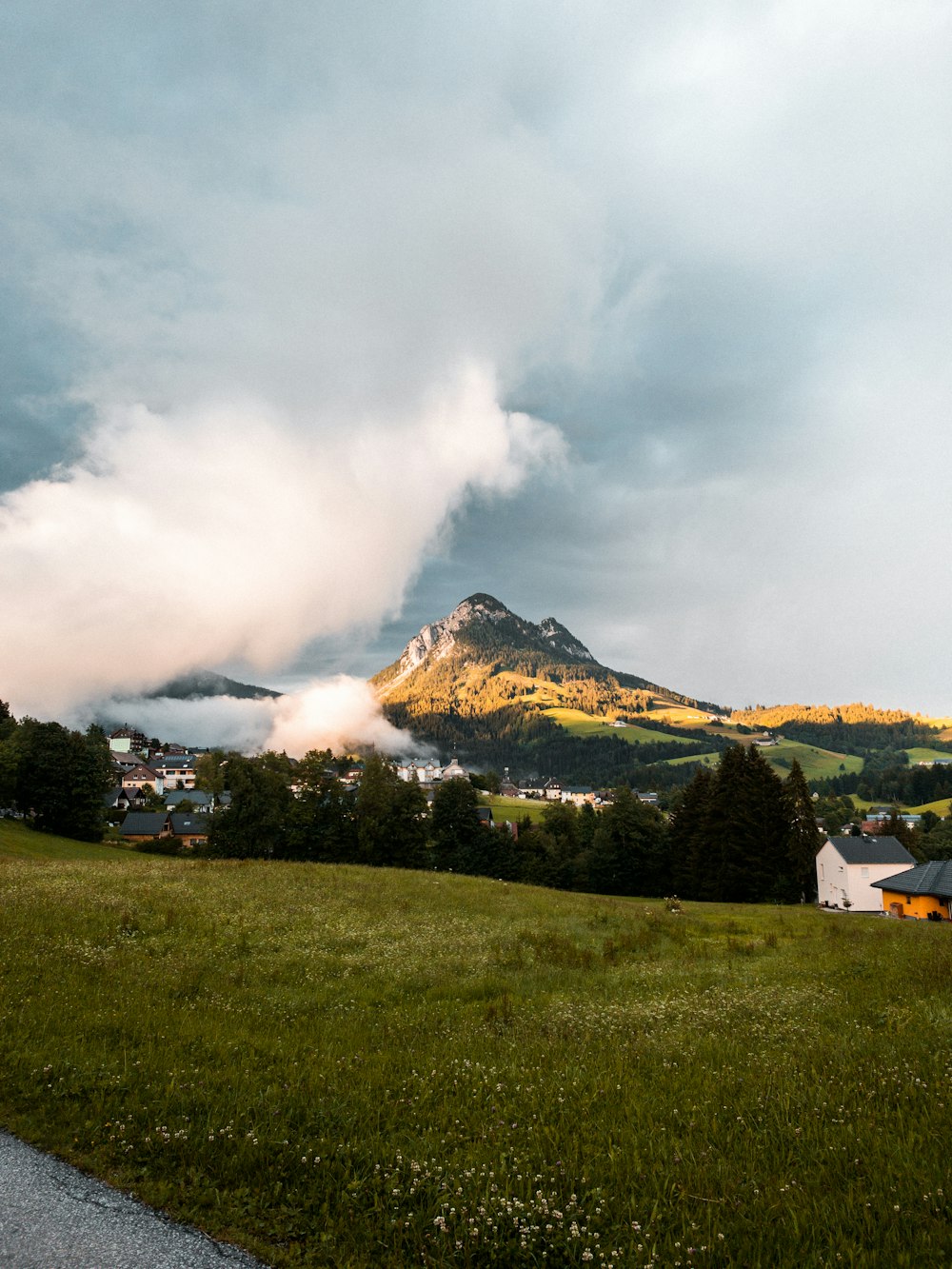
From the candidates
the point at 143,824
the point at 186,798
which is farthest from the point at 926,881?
the point at 186,798

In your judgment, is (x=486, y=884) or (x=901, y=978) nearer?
(x=901, y=978)

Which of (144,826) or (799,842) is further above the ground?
(799,842)

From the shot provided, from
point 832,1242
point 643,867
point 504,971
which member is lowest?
point 643,867

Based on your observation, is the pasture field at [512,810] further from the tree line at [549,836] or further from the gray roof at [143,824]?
the gray roof at [143,824]

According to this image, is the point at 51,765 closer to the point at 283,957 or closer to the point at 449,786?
the point at 449,786

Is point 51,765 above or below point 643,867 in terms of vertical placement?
above

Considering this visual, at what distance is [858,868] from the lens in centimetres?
6388

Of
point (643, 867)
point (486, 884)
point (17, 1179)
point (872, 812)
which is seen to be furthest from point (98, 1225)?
point (872, 812)

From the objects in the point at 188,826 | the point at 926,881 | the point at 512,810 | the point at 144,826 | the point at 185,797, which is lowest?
the point at 144,826

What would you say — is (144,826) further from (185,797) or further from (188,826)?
(185,797)

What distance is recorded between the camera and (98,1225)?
536 centimetres

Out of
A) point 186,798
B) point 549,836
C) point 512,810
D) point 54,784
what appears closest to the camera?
point 54,784

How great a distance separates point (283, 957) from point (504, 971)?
5414 mm

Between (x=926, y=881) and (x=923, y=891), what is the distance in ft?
4.09
